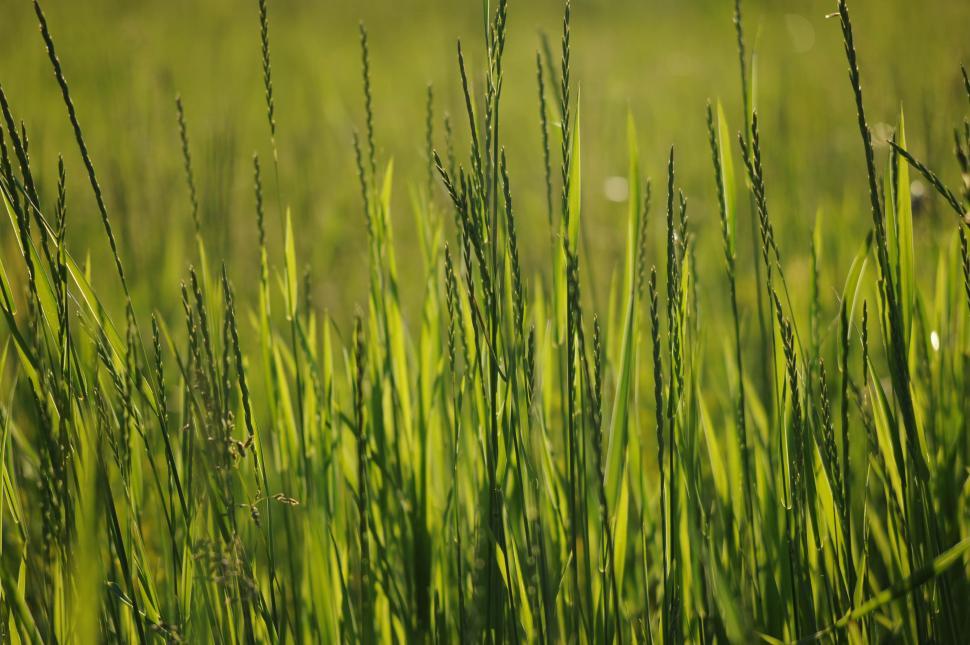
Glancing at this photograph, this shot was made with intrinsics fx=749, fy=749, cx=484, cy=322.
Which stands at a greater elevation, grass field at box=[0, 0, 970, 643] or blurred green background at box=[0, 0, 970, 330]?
blurred green background at box=[0, 0, 970, 330]

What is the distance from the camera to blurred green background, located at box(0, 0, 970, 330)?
238 centimetres

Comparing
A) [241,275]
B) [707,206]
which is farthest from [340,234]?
[707,206]

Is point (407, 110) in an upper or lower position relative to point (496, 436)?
upper

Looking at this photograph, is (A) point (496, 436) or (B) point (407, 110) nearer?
(A) point (496, 436)

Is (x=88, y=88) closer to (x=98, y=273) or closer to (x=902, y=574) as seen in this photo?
(x=98, y=273)

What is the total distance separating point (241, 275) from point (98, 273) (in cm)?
59

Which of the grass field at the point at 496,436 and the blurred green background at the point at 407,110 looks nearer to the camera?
the grass field at the point at 496,436

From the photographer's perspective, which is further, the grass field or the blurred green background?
the blurred green background

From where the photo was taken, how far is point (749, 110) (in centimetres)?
93

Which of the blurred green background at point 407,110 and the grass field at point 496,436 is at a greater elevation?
the blurred green background at point 407,110

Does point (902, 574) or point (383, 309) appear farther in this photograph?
point (383, 309)

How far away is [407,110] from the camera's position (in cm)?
546

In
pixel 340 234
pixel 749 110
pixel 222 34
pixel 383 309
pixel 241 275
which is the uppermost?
pixel 222 34

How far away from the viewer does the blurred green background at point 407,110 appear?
238 cm
